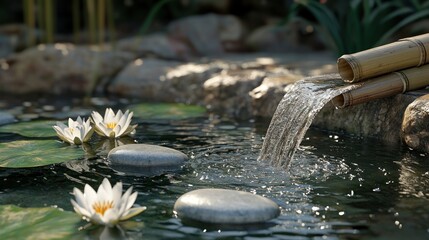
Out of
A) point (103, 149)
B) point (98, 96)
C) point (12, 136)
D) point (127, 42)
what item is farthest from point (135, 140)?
point (127, 42)

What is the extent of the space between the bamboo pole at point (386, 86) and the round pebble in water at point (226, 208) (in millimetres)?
1354

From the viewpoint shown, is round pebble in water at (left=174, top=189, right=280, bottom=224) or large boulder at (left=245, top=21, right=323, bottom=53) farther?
large boulder at (left=245, top=21, right=323, bottom=53)

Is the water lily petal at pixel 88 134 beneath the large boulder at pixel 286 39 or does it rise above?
beneath

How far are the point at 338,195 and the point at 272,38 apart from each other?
5884 millimetres

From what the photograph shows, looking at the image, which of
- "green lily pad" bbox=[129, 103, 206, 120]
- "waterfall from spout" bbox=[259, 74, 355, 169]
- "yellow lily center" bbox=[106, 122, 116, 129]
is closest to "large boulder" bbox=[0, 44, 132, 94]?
"green lily pad" bbox=[129, 103, 206, 120]

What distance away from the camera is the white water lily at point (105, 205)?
2.67m

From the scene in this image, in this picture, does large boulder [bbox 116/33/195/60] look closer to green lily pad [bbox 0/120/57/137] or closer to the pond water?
green lily pad [bbox 0/120/57/137]

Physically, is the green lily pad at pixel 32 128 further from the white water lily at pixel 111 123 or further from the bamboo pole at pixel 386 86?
the bamboo pole at pixel 386 86

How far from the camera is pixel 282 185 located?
130 inches

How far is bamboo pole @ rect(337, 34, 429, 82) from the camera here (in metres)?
3.96

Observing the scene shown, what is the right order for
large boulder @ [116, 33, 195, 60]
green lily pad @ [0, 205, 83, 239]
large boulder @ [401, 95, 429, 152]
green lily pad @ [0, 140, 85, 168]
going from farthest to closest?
large boulder @ [116, 33, 195, 60] → large boulder @ [401, 95, 429, 152] → green lily pad @ [0, 140, 85, 168] → green lily pad @ [0, 205, 83, 239]

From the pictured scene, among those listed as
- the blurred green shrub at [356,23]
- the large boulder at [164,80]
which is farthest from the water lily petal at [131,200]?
the blurred green shrub at [356,23]

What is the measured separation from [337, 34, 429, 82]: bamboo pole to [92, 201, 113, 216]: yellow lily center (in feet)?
5.88

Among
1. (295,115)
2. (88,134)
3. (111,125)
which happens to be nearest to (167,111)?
(111,125)
